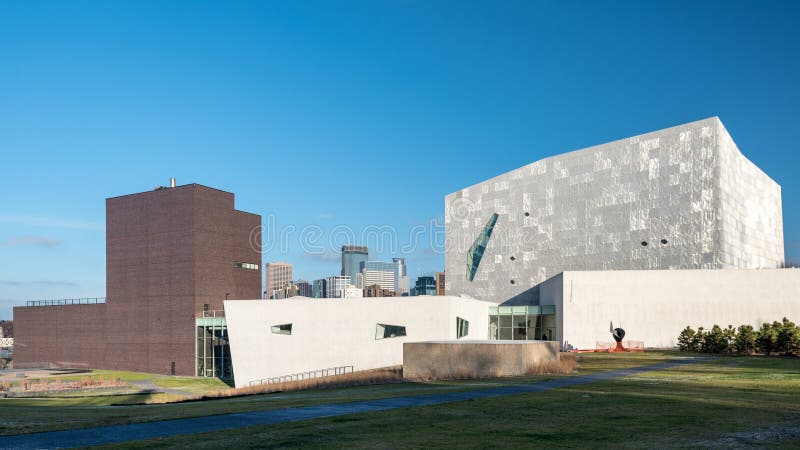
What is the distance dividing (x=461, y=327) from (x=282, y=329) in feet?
44.5

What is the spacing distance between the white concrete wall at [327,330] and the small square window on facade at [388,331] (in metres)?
0.27

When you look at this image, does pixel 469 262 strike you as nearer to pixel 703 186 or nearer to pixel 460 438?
pixel 703 186

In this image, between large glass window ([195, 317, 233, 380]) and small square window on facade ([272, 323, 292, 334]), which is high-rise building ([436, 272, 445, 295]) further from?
small square window on facade ([272, 323, 292, 334])

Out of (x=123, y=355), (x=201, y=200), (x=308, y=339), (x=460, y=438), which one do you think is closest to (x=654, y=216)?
(x=308, y=339)

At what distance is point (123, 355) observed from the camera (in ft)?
223

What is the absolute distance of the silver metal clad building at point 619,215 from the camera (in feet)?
221

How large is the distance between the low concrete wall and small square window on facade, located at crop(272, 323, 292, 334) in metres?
25.9

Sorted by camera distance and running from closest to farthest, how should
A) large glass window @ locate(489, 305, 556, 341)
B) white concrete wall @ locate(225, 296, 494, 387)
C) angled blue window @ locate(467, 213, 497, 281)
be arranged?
1. white concrete wall @ locate(225, 296, 494, 387)
2. large glass window @ locate(489, 305, 556, 341)
3. angled blue window @ locate(467, 213, 497, 281)

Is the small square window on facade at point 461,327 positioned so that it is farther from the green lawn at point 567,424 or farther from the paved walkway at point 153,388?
the green lawn at point 567,424

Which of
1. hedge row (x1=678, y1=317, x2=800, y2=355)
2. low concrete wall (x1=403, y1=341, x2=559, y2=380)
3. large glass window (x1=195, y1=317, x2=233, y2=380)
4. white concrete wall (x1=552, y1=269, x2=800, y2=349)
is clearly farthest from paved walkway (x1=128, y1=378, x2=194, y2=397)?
hedge row (x1=678, y1=317, x2=800, y2=355)

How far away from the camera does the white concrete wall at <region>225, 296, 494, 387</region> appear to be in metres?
47.9

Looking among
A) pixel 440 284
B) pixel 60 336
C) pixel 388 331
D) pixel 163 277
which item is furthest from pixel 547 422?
pixel 440 284

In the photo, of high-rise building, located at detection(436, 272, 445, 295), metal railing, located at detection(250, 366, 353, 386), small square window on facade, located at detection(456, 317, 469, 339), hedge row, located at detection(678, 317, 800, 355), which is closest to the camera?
hedge row, located at detection(678, 317, 800, 355)

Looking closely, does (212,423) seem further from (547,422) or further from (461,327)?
(461,327)
